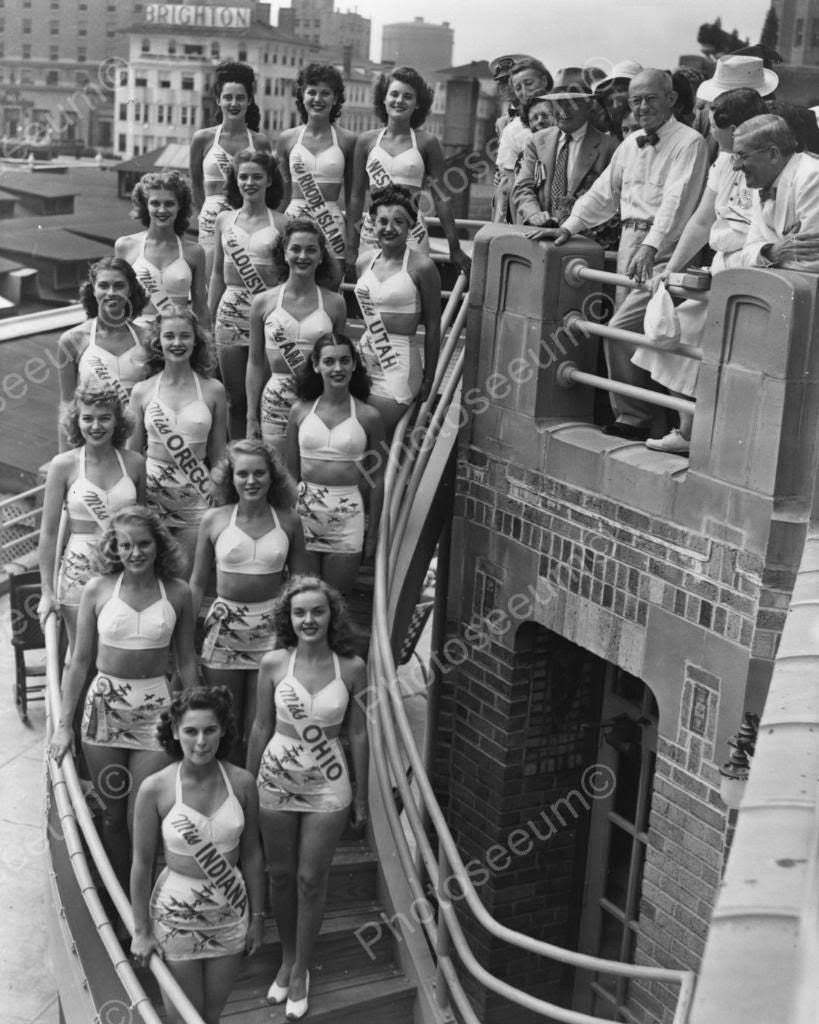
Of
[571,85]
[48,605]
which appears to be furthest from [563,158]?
[48,605]

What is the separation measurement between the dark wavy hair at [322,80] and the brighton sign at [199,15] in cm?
8258

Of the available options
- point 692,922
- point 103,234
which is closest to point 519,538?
point 692,922

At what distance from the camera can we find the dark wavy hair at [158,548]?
20.5 ft

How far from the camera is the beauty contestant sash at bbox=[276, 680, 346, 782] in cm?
599

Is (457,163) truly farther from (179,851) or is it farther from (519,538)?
(179,851)

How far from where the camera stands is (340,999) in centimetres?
648

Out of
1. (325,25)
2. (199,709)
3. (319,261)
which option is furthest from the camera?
(325,25)

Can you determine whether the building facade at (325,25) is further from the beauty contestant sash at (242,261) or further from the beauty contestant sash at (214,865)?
the beauty contestant sash at (214,865)

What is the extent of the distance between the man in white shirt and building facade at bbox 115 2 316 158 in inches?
2772

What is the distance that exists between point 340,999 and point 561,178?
4516 millimetres

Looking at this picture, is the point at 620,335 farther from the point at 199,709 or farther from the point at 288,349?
the point at 199,709

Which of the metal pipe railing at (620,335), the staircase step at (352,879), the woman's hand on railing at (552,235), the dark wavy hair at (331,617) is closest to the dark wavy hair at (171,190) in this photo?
the woman's hand on railing at (552,235)

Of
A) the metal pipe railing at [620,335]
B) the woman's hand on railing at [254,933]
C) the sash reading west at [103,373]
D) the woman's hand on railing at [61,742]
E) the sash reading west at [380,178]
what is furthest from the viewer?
the sash reading west at [380,178]

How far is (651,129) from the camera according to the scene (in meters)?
6.88
